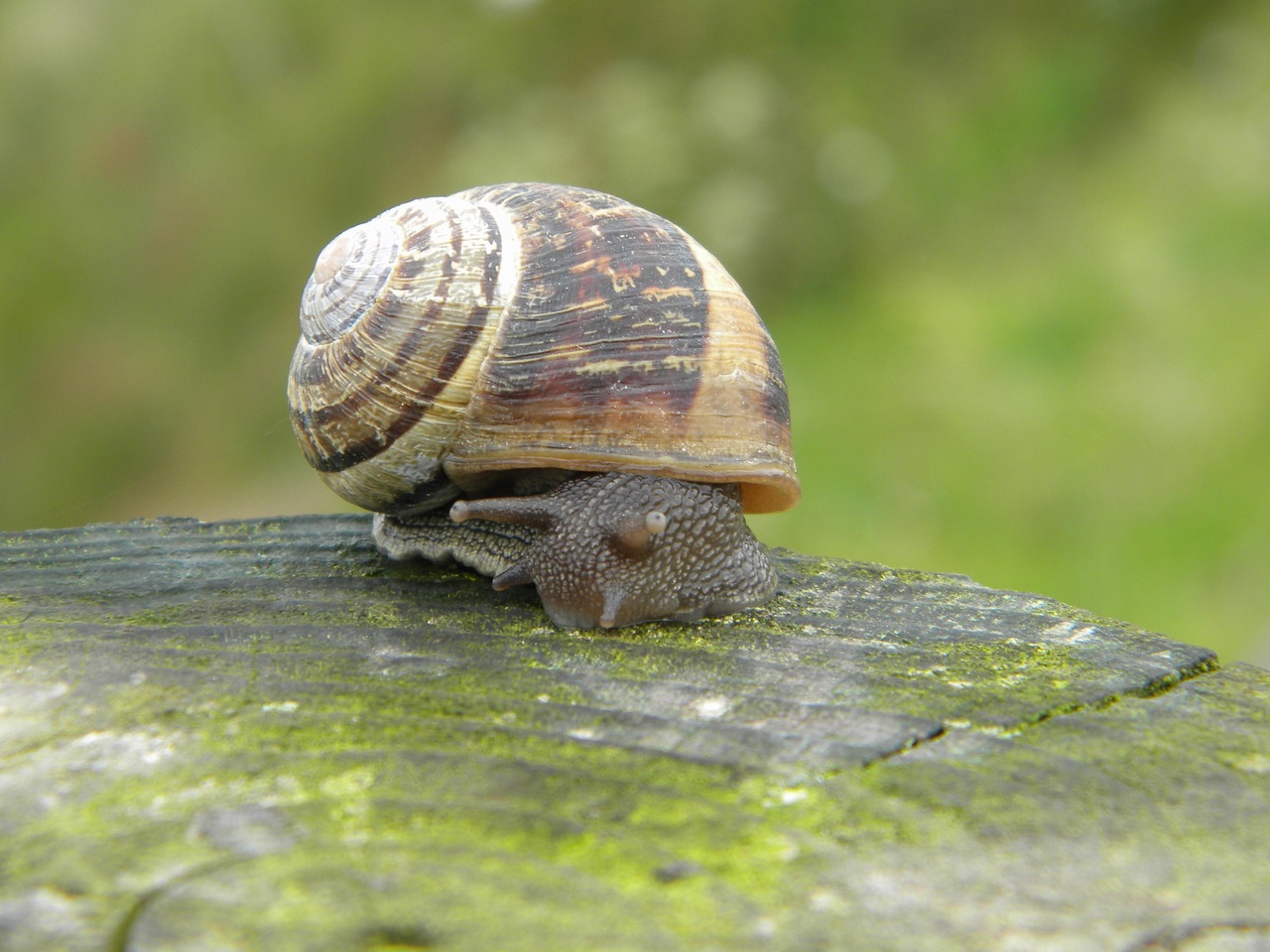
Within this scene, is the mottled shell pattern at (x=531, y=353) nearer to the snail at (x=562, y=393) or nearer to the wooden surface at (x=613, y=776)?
the snail at (x=562, y=393)

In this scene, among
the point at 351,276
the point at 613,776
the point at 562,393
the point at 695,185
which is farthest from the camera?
the point at 695,185

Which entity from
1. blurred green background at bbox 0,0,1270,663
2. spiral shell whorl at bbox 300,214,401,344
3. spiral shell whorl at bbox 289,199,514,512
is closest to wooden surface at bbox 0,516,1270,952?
spiral shell whorl at bbox 289,199,514,512

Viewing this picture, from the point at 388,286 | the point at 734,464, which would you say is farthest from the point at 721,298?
the point at 388,286

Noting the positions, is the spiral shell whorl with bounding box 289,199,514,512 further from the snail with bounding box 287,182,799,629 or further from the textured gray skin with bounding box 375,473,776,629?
the textured gray skin with bounding box 375,473,776,629

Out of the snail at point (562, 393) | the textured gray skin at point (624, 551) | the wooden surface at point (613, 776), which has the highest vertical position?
the snail at point (562, 393)

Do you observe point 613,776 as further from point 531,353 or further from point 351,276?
point 351,276

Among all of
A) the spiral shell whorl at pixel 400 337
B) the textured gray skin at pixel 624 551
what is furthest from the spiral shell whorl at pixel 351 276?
the textured gray skin at pixel 624 551

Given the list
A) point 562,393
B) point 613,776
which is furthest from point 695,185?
point 613,776

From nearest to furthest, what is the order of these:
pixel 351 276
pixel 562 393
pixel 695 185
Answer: pixel 562 393, pixel 351 276, pixel 695 185
